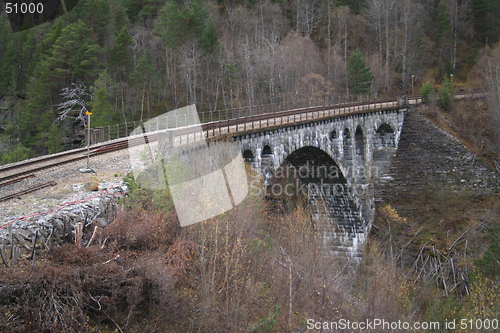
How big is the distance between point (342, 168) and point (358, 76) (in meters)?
20.2

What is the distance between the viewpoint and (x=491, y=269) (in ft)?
73.0

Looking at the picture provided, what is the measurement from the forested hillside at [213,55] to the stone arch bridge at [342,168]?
10197 millimetres

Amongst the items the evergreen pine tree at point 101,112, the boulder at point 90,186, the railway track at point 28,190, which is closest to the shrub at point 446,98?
the evergreen pine tree at point 101,112

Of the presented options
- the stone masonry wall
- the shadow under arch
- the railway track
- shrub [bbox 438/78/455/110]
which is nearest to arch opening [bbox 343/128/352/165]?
the shadow under arch

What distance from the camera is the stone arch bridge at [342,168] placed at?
2817 cm

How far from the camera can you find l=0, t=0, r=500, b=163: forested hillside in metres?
45.4

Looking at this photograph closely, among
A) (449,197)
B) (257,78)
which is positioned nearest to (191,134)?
(449,197)

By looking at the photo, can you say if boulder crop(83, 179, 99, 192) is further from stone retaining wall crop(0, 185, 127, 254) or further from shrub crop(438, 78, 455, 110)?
shrub crop(438, 78, 455, 110)

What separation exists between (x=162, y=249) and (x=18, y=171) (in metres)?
7.27

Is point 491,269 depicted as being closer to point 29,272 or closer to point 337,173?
point 337,173

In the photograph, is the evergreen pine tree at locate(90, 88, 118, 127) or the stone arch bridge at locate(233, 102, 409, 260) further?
the evergreen pine tree at locate(90, 88, 118, 127)

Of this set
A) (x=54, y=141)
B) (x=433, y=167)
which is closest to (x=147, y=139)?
(x=54, y=141)

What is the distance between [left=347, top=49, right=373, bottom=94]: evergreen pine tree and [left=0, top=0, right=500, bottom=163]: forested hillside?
40cm

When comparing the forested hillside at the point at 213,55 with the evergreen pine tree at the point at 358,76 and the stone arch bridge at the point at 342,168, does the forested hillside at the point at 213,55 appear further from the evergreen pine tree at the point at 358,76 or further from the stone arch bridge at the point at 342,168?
the stone arch bridge at the point at 342,168
